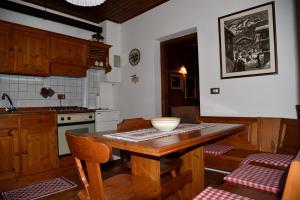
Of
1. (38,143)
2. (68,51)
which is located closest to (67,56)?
(68,51)

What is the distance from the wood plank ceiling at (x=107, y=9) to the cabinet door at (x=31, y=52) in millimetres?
716

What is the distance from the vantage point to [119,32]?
14.9 ft

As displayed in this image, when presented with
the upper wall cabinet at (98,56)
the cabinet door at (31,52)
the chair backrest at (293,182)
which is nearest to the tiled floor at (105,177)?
the chair backrest at (293,182)

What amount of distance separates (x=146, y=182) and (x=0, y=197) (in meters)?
1.99

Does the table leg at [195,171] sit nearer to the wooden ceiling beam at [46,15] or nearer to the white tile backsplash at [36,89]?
the white tile backsplash at [36,89]

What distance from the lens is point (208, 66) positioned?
3062mm

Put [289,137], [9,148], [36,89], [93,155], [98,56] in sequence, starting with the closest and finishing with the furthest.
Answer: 1. [93,155]
2. [289,137]
3. [9,148]
4. [36,89]
5. [98,56]

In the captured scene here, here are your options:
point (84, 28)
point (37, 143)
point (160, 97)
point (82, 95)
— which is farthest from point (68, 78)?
point (160, 97)

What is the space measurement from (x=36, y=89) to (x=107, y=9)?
1.95m

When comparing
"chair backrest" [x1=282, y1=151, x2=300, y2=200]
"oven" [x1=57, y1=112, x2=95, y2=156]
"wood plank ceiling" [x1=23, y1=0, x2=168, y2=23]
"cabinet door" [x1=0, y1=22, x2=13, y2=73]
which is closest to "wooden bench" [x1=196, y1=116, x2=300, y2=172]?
"chair backrest" [x1=282, y1=151, x2=300, y2=200]

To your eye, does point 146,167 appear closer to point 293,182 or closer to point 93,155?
point 93,155

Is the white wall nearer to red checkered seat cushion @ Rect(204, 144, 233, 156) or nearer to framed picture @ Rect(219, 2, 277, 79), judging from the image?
framed picture @ Rect(219, 2, 277, 79)

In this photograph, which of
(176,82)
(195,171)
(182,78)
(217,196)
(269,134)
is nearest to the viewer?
(217,196)

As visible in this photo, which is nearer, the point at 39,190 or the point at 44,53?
the point at 39,190
